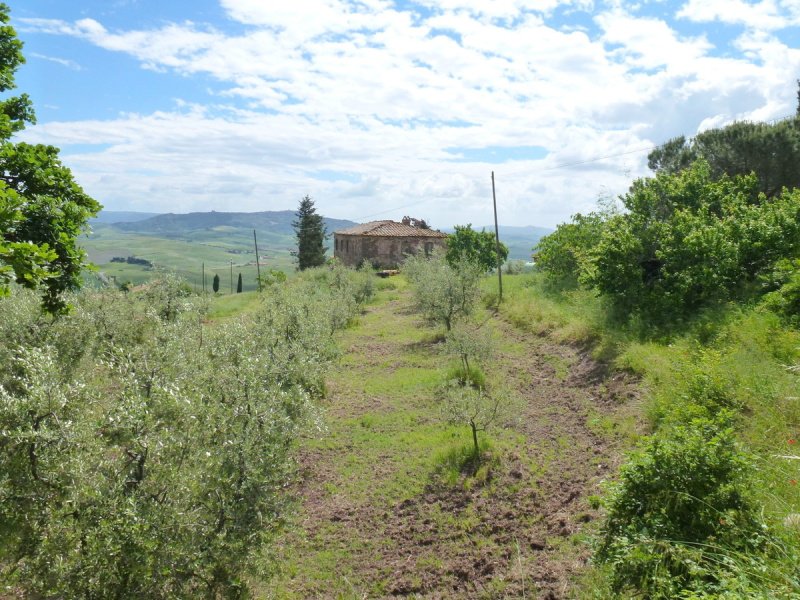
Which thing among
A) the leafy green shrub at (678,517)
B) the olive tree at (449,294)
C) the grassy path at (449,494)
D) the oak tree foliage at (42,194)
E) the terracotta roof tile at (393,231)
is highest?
the terracotta roof tile at (393,231)

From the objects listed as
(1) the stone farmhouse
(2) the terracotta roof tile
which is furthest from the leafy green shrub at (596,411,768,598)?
(2) the terracotta roof tile

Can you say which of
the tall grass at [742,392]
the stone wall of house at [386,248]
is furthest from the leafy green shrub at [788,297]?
the stone wall of house at [386,248]

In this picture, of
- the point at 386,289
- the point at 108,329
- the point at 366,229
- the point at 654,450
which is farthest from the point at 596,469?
the point at 366,229

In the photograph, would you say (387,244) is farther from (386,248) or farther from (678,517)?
(678,517)

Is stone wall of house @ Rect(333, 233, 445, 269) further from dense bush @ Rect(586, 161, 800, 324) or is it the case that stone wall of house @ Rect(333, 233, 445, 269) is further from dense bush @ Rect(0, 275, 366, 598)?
dense bush @ Rect(0, 275, 366, 598)

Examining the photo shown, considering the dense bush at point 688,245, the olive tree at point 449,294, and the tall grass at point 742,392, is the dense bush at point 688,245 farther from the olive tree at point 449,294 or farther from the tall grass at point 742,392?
the olive tree at point 449,294

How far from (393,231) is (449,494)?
57.5 m

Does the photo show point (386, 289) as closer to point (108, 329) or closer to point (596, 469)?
point (108, 329)

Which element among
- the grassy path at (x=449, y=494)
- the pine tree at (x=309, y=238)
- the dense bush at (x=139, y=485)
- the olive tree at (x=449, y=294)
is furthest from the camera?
the pine tree at (x=309, y=238)

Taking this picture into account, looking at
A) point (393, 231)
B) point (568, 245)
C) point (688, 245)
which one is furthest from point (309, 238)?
point (688, 245)

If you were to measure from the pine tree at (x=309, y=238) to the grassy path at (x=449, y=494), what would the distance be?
180ft

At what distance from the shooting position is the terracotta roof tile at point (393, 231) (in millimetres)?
66938

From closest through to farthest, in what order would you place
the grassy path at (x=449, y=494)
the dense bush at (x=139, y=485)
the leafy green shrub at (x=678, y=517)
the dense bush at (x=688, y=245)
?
1. the leafy green shrub at (x=678, y=517)
2. the dense bush at (x=139, y=485)
3. the grassy path at (x=449, y=494)
4. the dense bush at (x=688, y=245)

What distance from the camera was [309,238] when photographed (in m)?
74.2
